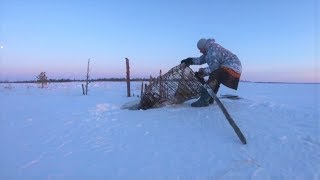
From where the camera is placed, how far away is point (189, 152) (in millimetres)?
4508

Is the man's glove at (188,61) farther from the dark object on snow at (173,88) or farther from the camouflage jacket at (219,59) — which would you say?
the camouflage jacket at (219,59)

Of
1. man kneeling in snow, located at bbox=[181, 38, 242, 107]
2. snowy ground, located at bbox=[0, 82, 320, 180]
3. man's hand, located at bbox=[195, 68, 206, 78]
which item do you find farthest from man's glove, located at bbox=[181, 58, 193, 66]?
snowy ground, located at bbox=[0, 82, 320, 180]

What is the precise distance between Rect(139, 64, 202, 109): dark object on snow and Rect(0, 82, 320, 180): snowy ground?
4.46ft

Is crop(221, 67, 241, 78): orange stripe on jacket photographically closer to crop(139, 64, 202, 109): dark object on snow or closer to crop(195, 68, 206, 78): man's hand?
crop(195, 68, 206, 78): man's hand

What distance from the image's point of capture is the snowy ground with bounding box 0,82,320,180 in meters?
3.87

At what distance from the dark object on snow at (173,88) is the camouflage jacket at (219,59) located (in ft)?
2.77

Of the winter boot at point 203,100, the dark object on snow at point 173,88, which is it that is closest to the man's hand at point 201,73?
the winter boot at point 203,100

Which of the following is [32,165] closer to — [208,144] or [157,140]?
[157,140]

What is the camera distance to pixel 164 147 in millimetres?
4785

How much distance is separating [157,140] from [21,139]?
92.8 inches

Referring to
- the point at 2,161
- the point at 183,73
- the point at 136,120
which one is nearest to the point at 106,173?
the point at 2,161

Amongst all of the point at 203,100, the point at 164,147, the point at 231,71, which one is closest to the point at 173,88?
the point at 203,100

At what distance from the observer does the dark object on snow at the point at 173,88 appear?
861cm

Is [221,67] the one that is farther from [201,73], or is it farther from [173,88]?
[173,88]
